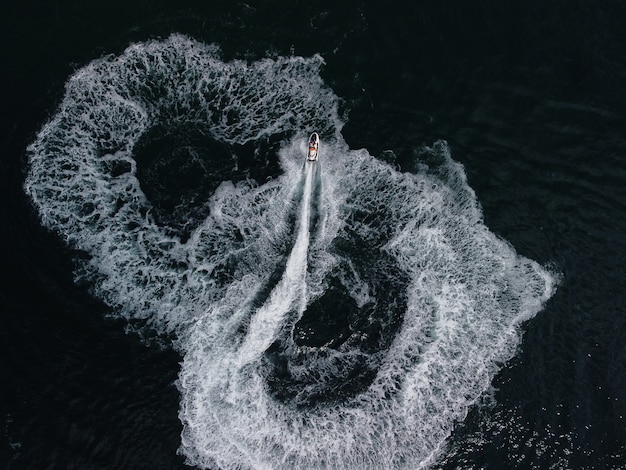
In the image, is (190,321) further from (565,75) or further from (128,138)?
(565,75)

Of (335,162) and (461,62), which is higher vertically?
(461,62)

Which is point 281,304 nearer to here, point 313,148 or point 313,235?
point 313,235

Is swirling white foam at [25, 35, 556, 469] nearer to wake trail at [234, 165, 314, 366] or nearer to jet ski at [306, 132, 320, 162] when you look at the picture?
wake trail at [234, 165, 314, 366]

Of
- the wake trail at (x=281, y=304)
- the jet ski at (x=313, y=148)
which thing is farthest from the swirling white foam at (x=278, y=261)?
the jet ski at (x=313, y=148)

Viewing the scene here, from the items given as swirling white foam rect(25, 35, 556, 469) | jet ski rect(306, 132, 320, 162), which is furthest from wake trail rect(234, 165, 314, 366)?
jet ski rect(306, 132, 320, 162)

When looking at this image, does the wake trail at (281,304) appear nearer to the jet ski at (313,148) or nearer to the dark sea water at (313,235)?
the dark sea water at (313,235)

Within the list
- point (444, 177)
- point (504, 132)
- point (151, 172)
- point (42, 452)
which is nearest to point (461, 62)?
point (504, 132)
